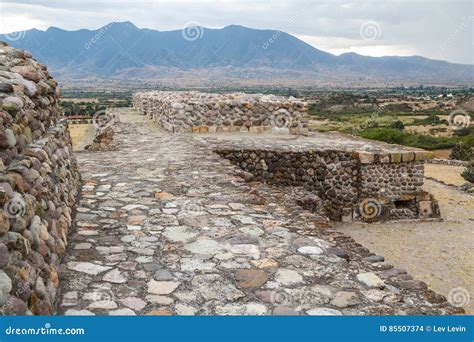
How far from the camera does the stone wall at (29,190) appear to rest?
8.18 ft

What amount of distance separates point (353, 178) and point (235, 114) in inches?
145

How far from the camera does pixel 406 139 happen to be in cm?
2798

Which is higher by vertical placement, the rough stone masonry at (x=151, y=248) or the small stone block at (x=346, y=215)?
the rough stone masonry at (x=151, y=248)

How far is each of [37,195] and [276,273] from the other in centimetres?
169

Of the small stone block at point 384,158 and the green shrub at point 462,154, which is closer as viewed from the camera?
the small stone block at point 384,158

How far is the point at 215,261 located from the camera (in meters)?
3.56

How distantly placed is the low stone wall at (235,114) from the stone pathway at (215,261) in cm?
629

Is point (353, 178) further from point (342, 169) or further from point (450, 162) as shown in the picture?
point (450, 162)

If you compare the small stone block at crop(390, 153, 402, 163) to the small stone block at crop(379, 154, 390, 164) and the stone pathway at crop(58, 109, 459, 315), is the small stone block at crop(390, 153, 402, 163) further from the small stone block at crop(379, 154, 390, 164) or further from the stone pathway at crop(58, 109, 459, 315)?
the stone pathway at crop(58, 109, 459, 315)

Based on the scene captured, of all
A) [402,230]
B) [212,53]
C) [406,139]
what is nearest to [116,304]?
[402,230]

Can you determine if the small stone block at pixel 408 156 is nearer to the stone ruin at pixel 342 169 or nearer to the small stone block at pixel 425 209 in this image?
the stone ruin at pixel 342 169

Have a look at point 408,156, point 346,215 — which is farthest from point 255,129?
point 408,156

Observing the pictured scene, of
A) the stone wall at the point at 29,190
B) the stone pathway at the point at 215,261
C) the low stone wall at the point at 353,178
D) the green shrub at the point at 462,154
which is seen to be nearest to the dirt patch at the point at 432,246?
the low stone wall at the point at 353,178

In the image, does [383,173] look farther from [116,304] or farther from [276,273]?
[116,304]
